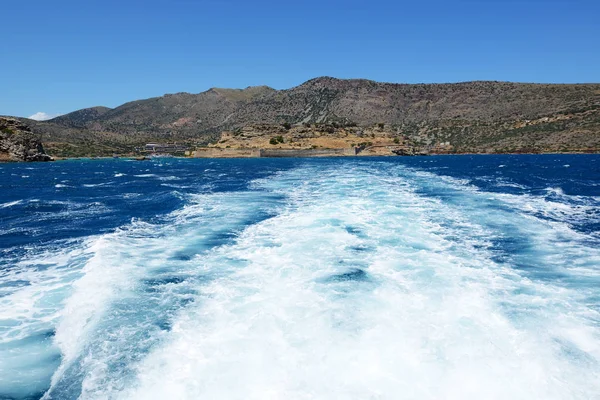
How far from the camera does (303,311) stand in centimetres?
1038

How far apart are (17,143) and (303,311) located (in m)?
153

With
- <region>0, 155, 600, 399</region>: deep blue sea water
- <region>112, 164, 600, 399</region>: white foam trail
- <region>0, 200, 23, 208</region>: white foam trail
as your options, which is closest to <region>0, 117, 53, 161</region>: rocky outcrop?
<region>0, 200, 23, 208</region>: white foam trail

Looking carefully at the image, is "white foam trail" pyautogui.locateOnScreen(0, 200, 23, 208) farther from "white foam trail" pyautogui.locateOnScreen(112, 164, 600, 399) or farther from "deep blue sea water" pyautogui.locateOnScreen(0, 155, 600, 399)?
"white foam trail" pyautogui.locateOnScreen(112, 164, 600, 399)

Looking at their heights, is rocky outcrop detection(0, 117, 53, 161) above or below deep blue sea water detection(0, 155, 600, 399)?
above

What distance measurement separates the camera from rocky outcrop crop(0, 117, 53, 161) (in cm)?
13062

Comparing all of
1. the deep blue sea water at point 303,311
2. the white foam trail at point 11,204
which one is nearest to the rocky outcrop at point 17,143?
the white foam trail at point 11,204

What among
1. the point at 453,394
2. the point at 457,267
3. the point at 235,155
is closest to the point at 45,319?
the point at 453,394

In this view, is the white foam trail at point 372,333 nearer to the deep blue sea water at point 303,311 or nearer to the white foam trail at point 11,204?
the deep blue sea water at point 303,311

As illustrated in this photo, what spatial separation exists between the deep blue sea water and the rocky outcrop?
135456mm

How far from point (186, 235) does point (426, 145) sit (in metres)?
177

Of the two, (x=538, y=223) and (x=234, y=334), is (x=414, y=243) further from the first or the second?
(x=234, y=334)

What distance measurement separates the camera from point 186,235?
63.1 feet

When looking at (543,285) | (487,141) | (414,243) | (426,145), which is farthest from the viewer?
(426,145)

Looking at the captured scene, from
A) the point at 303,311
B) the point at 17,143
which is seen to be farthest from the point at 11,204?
the point at 17,143
